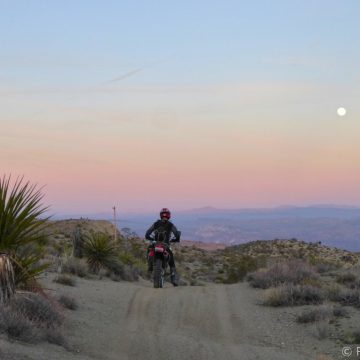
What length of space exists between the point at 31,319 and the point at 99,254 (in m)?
10.2

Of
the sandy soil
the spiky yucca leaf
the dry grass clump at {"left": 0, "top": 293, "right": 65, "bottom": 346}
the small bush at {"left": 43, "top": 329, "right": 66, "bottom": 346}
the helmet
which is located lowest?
the sandy soil

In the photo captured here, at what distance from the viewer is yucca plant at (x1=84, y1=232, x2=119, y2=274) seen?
1827 cm

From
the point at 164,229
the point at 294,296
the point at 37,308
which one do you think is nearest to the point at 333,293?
the point at 294,296

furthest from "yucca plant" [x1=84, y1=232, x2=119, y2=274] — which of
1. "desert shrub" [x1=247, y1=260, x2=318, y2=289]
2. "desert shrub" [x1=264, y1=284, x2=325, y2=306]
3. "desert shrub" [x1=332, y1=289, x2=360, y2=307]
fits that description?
"desert shrub" [x1=332, y1=289, x2=360, y2=307]

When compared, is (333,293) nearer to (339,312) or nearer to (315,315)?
(339,312)

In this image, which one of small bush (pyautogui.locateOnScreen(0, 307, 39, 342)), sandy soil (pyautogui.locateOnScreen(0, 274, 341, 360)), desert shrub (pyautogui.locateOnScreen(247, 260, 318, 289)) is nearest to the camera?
small bush (pyautogui.locateOnScreen(0, 307, 39, 342))

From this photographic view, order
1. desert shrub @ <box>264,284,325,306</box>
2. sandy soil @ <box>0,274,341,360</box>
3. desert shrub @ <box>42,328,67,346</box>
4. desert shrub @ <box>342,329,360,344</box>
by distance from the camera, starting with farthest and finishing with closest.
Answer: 1. desert shrub @ <box>264,284,325,306</box>
2. desert shrub @ <box>342,329,360,344</box>
3. sandy soil @ <box>0,274,341,360</box>
4. desert shrub @ <box>42,328,67,346</box>

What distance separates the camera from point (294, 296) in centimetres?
1259

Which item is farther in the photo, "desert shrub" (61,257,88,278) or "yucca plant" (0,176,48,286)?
"desert shrub" (61,257,88,278)

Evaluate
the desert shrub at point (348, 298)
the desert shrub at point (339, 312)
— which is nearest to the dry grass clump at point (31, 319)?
the desert shrub at point (339, 312)

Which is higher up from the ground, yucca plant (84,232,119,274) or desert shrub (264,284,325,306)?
yucca plant (84,232,119,274)

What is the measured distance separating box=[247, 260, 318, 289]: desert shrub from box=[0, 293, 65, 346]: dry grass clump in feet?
25.2

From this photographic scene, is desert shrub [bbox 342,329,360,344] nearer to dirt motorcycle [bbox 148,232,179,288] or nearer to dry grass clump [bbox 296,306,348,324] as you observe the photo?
dry grass clump [bbox 296,306,348,324]

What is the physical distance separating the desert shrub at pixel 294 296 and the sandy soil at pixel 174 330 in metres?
0.36
